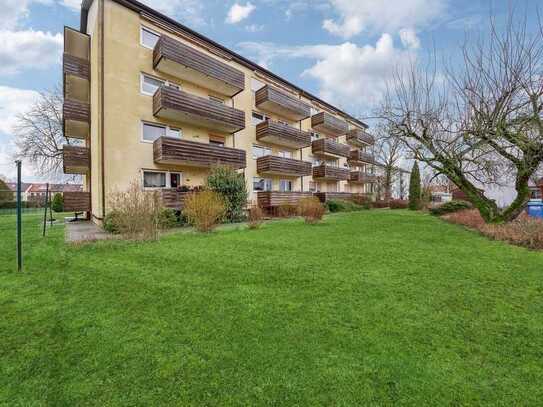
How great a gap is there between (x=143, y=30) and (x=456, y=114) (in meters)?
17.1

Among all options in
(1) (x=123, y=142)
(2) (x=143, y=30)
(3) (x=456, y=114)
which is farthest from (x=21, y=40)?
(3) (x=456, y=114)

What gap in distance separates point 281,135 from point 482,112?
44.4ft

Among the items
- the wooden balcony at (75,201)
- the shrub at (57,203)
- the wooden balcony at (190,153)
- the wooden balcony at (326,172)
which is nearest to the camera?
the wooden balcony at (190,153)

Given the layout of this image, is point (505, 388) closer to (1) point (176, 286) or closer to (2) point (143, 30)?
(1) point (176, 286)

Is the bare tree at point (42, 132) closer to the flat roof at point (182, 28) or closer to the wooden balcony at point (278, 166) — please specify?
the flat roof at point (182, 28)

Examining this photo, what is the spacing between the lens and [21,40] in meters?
13.1

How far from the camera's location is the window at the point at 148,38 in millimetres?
14688

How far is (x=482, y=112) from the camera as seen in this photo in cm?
1023

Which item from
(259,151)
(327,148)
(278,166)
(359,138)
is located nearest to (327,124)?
(327,148)

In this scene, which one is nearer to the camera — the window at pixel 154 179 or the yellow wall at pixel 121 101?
the yellow wall at pixel 121 101

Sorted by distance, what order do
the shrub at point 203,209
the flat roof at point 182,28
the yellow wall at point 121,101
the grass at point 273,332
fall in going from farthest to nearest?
1. the flat roof at point 182,28
2. the yellow wall at point 121,101
3. the shrub at point 203,209
4. the grass at point 273,332

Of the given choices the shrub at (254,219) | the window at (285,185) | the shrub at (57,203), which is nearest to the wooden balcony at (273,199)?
the window at (285,185)

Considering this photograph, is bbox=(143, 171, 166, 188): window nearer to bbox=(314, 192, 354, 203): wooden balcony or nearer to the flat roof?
the flat roof

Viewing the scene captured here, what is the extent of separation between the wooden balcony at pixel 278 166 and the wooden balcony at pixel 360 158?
45.6 feet
